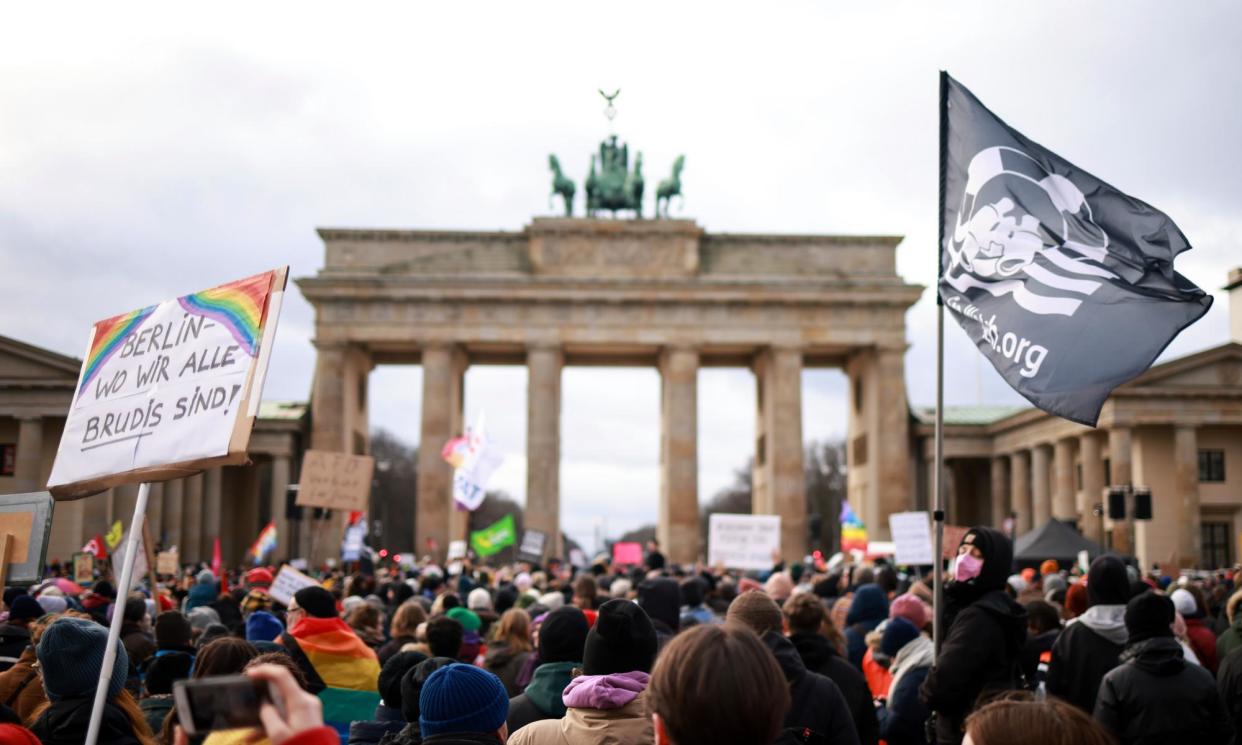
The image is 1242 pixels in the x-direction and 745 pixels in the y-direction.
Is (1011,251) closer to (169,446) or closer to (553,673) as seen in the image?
(553,673)

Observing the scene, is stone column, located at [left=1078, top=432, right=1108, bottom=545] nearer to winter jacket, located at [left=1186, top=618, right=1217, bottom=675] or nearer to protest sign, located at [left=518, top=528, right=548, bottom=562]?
protest sign, located at [left=518, top=528, right=548, bottom=562]

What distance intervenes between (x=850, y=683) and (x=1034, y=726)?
4236mm

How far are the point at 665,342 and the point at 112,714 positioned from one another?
55.8m

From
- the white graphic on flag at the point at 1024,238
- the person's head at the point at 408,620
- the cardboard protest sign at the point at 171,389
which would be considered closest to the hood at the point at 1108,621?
the white graphic on flag at the point at 1024,238

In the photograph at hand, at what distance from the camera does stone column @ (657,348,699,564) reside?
198 feet

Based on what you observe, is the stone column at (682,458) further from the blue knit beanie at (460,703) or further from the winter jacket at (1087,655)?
the blue knit beanie at (460,703)

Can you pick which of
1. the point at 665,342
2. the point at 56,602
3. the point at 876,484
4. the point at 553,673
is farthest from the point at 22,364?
the point at 553,673

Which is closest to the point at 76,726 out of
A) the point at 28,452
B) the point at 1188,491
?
the point at 28,452

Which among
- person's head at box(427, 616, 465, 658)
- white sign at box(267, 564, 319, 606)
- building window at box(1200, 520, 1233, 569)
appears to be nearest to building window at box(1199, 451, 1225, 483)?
building window at box(1200, 520, 1233, 569)

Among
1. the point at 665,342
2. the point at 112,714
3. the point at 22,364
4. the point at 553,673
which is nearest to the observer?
the point at 112,714

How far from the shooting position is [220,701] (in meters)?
2.57

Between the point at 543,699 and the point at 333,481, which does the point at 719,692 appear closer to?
the point at 543,699

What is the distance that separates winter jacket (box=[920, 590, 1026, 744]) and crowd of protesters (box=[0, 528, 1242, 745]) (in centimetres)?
1

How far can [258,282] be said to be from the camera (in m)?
6.16
